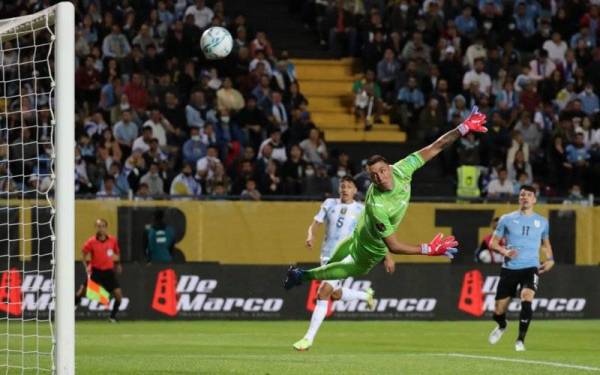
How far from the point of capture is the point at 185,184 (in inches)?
1081

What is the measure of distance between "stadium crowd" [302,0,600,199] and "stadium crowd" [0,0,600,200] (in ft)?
0.13

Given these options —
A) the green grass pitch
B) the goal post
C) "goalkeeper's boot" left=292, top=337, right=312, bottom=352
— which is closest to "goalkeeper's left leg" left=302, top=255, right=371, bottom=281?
the green grass pitch

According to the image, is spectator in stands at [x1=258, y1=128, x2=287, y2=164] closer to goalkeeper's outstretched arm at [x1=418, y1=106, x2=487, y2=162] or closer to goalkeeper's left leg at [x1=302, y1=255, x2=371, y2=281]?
goalkeeper's left leg at [x1=302, y1=255, x2=371, y2=281]

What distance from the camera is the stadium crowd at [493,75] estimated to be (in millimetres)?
30672

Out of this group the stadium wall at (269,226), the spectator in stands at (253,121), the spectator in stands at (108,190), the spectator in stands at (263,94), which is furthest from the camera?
the spectator in stands at (263,94)

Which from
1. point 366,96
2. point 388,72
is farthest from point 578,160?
point 366,96

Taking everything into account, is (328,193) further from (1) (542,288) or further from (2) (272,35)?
(2) (272,35)

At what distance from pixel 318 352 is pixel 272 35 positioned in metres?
17.1

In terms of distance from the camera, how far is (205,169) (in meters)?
27.8

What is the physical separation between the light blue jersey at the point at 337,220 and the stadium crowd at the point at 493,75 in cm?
880

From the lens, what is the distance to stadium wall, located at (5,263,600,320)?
2644cm

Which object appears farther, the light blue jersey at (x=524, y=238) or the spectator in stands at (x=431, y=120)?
the spectator in stands at (x=431, y=120)

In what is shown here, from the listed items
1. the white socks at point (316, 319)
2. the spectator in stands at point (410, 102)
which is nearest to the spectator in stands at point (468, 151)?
the spectator in stands at point (410, 102)

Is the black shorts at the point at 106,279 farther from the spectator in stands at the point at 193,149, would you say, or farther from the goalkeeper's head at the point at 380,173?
the goalkeeper's head at the point at 380,173
